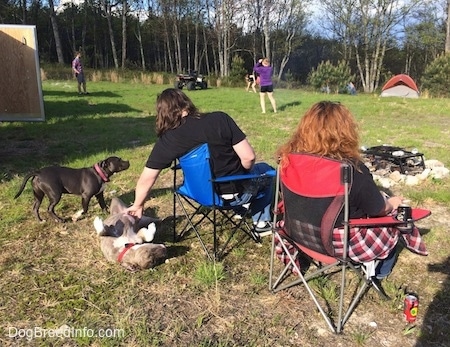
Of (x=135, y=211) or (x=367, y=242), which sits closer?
(x=367, y=242)

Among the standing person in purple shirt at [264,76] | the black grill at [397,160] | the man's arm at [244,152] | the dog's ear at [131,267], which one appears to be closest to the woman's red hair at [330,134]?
the man's arm at [244,152]

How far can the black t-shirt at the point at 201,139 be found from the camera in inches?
114

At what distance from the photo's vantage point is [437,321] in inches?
95.0

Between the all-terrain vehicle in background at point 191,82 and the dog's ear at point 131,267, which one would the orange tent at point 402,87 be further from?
the dog's ear at point 131,267

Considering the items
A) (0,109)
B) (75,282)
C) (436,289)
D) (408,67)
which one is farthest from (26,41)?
(408,67)

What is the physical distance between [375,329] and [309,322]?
37 cm

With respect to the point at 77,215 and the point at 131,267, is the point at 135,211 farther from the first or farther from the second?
the point at 77,215

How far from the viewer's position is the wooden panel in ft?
31.2

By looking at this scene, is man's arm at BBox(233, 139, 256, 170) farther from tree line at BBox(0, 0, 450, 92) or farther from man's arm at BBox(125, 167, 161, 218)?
tree line at BBox(0, 0, 450, 92)

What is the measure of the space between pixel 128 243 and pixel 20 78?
8.46m

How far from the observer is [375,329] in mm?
2354

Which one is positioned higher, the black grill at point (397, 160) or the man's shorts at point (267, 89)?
the man's shorts at point (267, 89)

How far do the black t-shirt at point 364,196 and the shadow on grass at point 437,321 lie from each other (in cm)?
72

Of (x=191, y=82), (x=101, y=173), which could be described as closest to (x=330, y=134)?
(x=101, y=173)
